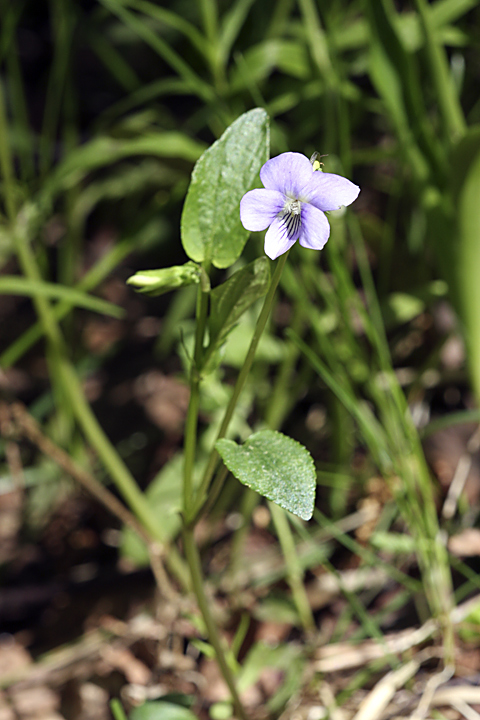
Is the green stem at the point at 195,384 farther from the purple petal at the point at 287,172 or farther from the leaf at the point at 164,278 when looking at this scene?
the purple petal at the point at 287,172

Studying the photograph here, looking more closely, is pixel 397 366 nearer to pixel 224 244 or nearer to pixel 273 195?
pixel 224 244

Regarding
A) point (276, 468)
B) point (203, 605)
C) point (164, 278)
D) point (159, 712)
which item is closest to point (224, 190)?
point (164, 278)

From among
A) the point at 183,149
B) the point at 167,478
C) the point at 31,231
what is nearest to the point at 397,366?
the point at 167,478

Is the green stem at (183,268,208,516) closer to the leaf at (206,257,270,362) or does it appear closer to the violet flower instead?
the leaf at (206,257,270,362)

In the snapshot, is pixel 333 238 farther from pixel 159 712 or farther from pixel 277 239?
pixel 159 712

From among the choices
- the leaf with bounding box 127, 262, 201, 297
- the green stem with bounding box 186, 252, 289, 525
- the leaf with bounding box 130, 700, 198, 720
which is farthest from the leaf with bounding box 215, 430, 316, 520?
the leaf with bounding box 130, 700, 198, 720

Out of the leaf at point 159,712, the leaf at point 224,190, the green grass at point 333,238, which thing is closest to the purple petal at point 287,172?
the leaf at point 224,190
